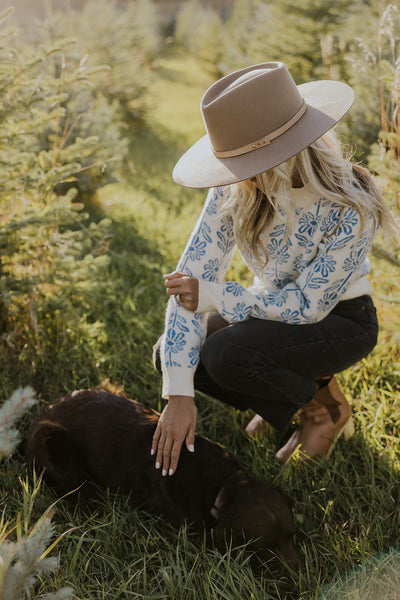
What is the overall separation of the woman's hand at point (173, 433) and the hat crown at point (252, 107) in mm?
1003

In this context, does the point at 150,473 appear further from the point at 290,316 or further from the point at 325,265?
the point at 325,265

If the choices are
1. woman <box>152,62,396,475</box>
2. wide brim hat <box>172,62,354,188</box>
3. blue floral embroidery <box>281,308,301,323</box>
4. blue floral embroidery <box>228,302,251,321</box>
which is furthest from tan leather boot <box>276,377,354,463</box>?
wide brim hat <box>172,62,354,188</box>

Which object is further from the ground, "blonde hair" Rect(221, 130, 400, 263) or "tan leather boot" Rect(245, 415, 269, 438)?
"blonde hair" Rect(221, 130, 400, 263)

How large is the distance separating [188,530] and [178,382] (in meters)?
0.55

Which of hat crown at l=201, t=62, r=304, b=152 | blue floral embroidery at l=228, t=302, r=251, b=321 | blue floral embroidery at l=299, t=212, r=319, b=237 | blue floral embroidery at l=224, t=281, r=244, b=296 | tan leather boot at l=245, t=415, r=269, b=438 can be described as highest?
Result: hat crown at l=201, t=62, r=304, b=152

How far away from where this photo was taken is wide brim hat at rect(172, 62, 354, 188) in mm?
1782

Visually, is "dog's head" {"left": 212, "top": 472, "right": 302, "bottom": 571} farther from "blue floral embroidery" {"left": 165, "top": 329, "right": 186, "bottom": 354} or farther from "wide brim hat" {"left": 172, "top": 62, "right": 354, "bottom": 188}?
"wide brim hat" {"left": 172, "top": 62, "right": 354, "bottom": 188}

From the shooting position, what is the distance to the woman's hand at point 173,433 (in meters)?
1.92

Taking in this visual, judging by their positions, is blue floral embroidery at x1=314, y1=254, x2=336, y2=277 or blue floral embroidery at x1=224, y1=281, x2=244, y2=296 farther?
blue floral embroidery at x1=224, y1=281, x2=244, y2=296

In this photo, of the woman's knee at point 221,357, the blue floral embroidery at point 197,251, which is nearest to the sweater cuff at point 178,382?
the woman's knee at point 221,357

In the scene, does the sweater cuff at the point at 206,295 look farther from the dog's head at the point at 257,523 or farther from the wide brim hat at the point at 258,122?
the dog's head at the point at 257,523

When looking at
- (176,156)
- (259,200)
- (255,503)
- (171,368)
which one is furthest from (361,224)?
(176,156)

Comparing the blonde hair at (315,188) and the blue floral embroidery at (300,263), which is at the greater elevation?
the blonde hair at (315,188)

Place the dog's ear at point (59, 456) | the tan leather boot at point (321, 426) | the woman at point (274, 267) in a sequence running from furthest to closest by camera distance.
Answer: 1. the tan leather boot at point (321, 426)
2. the dog's ear at point (59, 456)
3. the woman at point (274, 267)
